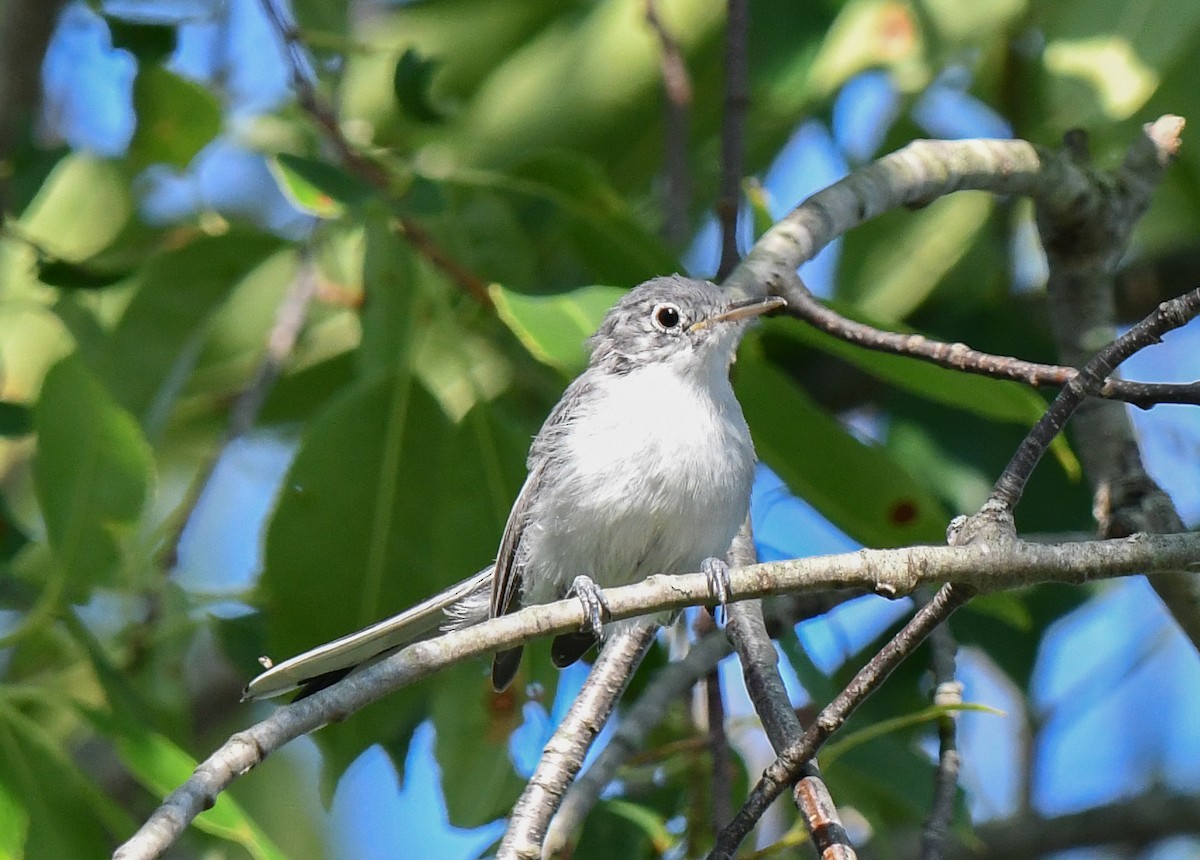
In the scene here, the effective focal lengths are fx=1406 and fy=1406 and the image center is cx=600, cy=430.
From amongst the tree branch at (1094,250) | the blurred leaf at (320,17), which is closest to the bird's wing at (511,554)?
the tree branch at (1094,250)

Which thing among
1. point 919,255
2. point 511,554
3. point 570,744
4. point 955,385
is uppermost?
point 919,255

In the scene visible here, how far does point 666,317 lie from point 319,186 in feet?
2.93

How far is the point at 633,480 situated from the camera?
10.1 ft

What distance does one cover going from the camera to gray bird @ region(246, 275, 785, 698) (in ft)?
9.93

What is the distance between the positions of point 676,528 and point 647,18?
151 cm

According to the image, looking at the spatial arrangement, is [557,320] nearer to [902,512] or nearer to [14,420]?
[902,512]

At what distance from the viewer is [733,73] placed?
3340 millimetres

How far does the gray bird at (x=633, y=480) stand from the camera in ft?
9.93

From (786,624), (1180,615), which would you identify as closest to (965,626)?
(786,624)

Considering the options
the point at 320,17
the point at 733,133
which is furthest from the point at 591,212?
the point at 320,17

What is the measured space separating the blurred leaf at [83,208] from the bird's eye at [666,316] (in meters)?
1.95

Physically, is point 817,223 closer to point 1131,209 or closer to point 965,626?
point 1131,209

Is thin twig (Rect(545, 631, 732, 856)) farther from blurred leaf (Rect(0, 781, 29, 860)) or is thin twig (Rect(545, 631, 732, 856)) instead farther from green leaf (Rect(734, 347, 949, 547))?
blurred leaf (Rect(0, 781, 29, 860))

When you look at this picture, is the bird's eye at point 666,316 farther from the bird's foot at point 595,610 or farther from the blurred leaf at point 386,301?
the bird's foot at point 595,610
